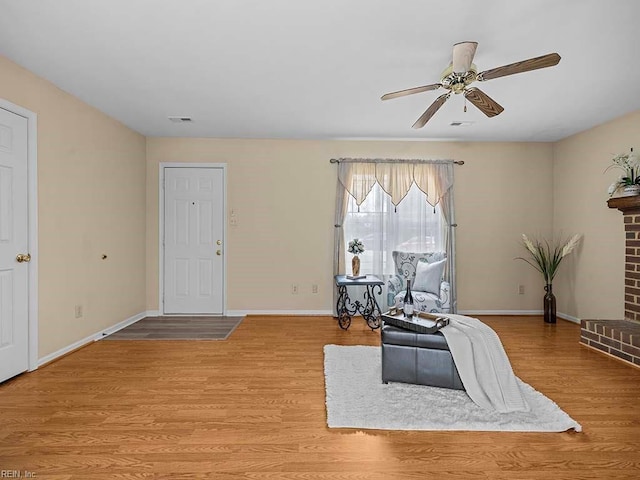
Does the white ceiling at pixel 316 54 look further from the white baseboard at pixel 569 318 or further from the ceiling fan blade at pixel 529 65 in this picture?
the white baseboard at pixel 569 318

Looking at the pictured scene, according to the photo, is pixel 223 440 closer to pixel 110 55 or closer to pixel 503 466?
pixel 503 466

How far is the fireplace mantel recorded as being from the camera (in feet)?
13.4

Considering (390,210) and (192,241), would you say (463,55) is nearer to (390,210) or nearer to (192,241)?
(390,210)

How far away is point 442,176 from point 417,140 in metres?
0.66

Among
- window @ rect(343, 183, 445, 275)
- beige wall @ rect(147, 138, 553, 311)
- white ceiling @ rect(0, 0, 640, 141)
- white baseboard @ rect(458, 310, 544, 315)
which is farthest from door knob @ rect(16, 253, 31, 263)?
white baseboard @ rect(458, 310, 544, 315)

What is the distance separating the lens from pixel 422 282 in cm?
511

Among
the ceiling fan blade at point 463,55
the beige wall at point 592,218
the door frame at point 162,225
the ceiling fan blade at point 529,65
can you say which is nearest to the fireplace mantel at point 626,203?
the beige wall at point 592,218

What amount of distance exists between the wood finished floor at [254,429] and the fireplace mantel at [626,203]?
67.7 inches

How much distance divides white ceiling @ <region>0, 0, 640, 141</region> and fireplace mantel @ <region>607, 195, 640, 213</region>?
1.01m

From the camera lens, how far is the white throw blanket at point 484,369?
104 inches

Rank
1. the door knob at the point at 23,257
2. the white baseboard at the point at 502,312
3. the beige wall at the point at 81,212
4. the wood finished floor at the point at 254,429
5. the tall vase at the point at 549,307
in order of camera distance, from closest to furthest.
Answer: the wood finished floor at the point at 254,429
the door knob at the point at 23,257
the beige wall at the point at 81,212
the tall vase at the point at 549,307
the white baseboard at the point at 502,312

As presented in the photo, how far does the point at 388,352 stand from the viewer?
3.04m

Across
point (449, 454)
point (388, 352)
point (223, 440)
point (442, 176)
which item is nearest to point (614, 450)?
point (449, 454)

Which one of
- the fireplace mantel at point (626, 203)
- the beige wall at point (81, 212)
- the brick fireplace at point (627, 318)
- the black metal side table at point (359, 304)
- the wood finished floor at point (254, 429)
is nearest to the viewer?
the wood finished floor at point (254, 429)
